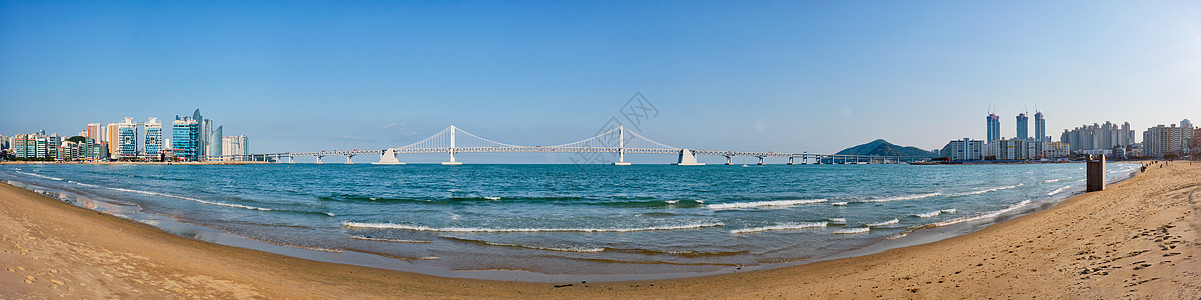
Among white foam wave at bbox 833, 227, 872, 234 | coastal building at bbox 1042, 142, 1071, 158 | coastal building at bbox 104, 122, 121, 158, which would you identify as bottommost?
white foam wave at bbox 833, 227, 872, 234

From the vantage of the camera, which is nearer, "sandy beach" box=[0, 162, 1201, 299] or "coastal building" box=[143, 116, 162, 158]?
"sandy beach" box=[0, 162, 1201, 299]

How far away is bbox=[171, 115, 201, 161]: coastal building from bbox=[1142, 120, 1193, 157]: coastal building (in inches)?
9792

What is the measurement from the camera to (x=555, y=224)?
42.3 ft

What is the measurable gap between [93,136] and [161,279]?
25895cm

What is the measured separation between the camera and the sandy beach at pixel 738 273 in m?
4.79

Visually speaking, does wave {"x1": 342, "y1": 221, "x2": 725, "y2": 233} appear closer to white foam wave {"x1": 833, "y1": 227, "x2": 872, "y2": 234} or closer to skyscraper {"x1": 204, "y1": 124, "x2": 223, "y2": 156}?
white foam wave {"x1": 833, "y1": 227, "x2": 872, "y2": 234}

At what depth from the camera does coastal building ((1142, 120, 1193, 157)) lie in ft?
405

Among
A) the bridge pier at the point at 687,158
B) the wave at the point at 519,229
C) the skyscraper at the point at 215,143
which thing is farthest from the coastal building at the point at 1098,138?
the skyscraper at the point at 215,143

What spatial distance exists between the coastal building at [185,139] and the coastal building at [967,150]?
746 feet

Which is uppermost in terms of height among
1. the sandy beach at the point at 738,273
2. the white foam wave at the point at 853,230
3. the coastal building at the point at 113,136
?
the coastal building at the point at 113,136

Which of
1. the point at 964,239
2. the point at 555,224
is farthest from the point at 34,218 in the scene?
the point at 964,239

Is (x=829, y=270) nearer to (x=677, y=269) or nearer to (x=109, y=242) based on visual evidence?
(x=677, y=269)

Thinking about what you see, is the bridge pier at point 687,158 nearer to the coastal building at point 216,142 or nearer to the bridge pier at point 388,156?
the bridge pier at point 388,156

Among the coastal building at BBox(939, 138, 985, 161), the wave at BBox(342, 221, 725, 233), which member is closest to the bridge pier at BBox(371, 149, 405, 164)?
the wave at BBox(342, 221, 725, 233)
